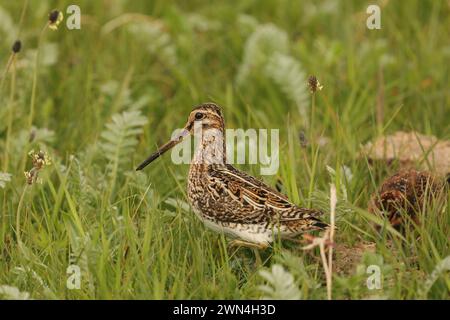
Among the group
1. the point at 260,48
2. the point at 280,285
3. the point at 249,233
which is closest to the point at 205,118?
the point at 249,233

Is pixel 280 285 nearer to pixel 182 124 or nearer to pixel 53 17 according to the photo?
pixel 53 17

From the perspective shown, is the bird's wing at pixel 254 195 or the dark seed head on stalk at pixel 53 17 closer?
the bird's wing at pixel 254 195

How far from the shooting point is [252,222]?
5.60 m

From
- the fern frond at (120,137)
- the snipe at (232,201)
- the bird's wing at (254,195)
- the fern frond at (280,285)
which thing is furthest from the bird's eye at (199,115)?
the fern frond at (280,285)

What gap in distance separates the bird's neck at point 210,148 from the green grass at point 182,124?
0.28m

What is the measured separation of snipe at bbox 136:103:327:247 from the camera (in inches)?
217

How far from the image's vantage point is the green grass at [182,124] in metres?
5.36

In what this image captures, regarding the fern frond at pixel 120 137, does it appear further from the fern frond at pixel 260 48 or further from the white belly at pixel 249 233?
the fern frond at pixel 260 48

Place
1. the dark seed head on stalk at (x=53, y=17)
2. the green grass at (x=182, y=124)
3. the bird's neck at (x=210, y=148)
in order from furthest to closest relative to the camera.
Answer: the dark seed head on stalk at (x=53, y=17)
the bird's neck at (x=210, y=148)
the green grass at (x=182, y=124)

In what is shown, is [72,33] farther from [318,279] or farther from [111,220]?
[318,279]

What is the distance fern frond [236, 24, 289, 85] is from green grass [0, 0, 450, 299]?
0.07 feet

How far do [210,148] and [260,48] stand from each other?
3.42m

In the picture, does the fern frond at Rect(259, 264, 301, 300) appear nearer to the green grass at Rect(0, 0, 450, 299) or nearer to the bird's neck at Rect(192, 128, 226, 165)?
the green grass at Rect(0, 0, 450, 299)
